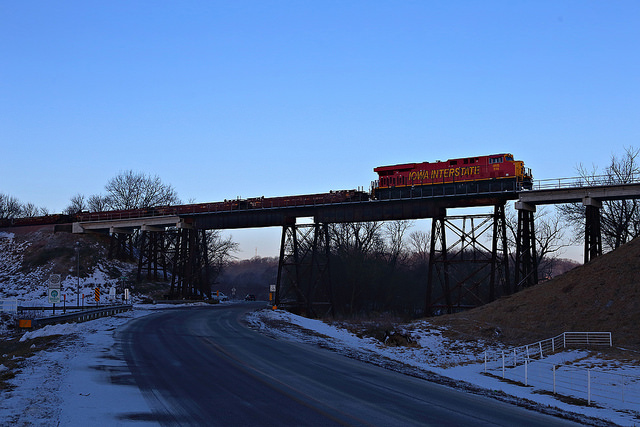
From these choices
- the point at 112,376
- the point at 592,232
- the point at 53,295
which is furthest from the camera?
the point at 592,232

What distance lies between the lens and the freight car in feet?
155

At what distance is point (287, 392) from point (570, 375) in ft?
50.6

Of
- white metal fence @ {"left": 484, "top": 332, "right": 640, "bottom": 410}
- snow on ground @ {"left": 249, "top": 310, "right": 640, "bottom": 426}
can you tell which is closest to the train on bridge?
snow on ground @ {"left": 249, "top": 310, "right": 640, "bottom": 426}

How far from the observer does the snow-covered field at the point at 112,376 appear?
12930 mm

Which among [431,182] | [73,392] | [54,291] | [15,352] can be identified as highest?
[431,182]

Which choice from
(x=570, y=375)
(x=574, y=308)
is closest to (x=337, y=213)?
(x=574, y=308)

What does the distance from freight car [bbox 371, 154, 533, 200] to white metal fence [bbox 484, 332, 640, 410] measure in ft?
56.1

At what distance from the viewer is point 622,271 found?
38.0 m

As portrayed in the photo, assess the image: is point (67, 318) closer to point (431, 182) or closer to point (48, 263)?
point (431, 182)

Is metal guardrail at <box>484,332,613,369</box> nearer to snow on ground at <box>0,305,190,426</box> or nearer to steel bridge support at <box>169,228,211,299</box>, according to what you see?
snow on ground at <box>0,305,190,426</box>

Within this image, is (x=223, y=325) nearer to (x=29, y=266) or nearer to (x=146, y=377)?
(x=146, y=377)

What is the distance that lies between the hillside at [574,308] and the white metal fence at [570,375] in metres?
1.84

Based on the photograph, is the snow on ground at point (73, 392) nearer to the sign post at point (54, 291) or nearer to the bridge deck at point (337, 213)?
the sign post at point (54, 291)

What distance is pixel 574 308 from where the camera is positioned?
37188mm
